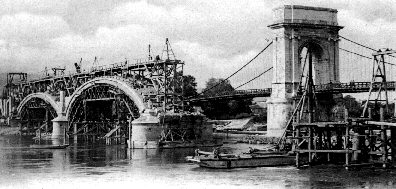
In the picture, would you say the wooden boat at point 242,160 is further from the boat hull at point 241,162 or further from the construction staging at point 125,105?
the construction staging at point 125,105

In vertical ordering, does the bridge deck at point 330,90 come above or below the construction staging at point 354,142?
above

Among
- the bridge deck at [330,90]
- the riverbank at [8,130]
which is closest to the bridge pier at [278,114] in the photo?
the bridge deck at [330,90]

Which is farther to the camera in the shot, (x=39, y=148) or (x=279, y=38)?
(x=279, y=38)

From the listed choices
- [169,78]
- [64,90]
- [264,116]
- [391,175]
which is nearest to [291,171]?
[391,175]

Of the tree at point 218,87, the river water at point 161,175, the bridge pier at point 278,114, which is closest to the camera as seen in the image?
the river water at point 161,175

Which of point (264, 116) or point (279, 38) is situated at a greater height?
point (279, 38)

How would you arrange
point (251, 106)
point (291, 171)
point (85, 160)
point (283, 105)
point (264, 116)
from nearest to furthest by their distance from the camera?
point (291, 171) < point (85, 160) < point (283, 105) < point (264, 116) < point (251, 106)

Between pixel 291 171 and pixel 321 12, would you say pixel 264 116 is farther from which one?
pixel 291 171

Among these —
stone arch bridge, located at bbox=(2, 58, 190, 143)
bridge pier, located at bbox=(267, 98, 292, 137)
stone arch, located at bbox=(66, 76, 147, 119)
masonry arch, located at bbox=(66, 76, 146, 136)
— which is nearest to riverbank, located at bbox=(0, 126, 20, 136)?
stone arch bridge, located at bbox=(2, 58, 190, 143)

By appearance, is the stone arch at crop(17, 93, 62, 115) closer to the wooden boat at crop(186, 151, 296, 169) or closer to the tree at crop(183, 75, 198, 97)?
the tree at crop(183, 75, 198, 97)
